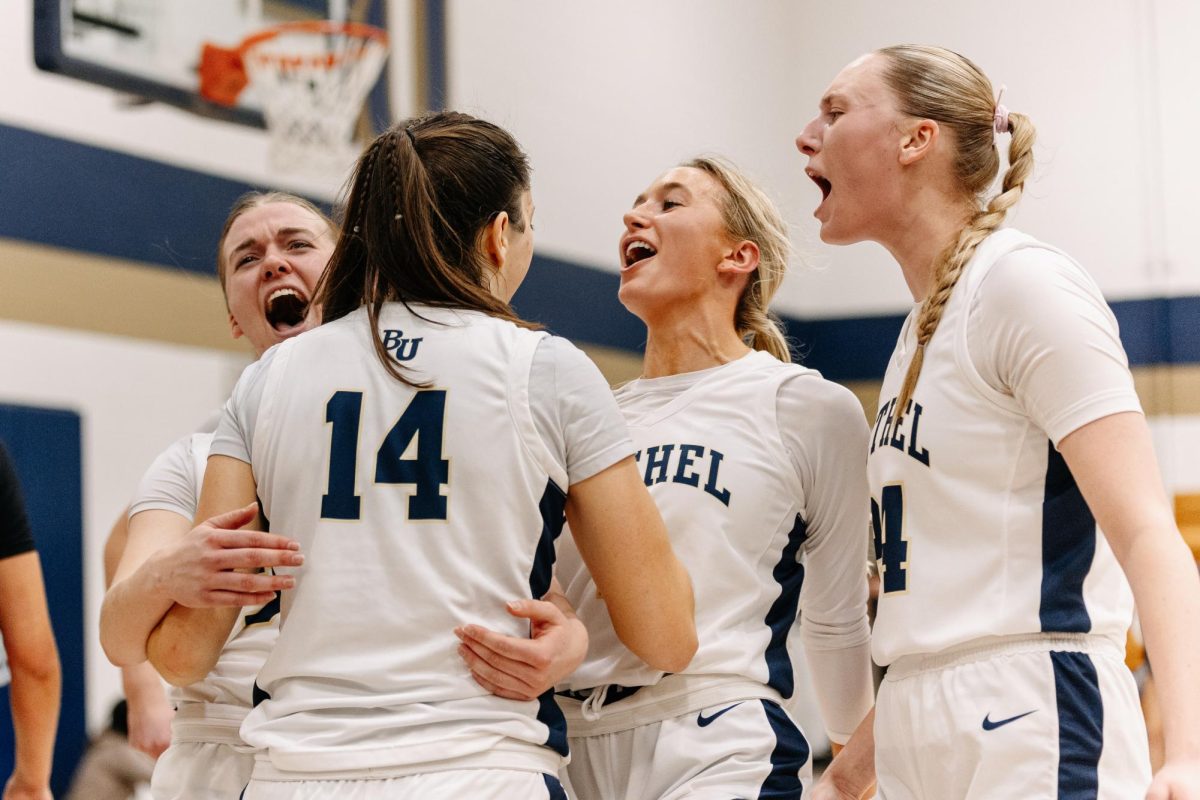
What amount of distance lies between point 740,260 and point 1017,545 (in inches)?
46.7

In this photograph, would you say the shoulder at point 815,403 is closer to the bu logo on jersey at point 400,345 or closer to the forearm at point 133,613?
the bu logo on jersey at point 400,345

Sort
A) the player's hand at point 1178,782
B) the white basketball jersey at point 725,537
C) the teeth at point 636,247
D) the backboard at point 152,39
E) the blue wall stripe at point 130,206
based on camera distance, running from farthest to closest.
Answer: the backboard at point 152,39 → the blue wall stripe at point 130,206 → the teeth at point 636,247 → the white basketball jersey at point 725,537 → the player's hand at point 1178,782

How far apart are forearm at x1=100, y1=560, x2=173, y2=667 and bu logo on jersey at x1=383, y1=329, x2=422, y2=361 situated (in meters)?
0.48

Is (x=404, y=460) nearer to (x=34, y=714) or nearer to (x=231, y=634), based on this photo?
(x=231, y=634)

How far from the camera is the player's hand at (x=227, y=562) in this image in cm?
190

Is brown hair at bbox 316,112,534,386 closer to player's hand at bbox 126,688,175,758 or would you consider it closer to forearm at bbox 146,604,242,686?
forearm at bbox 146,604,242,686

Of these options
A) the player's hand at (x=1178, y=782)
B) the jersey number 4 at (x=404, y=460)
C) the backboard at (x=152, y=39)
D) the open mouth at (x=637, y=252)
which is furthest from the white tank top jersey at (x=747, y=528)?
the backboard at (x=152, y=39)

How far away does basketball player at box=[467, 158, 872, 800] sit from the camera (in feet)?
8.13

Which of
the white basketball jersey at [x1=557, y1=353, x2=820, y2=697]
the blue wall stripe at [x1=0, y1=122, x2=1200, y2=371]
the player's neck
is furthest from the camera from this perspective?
the blue wall stripe at [x1=0, y1=122, x2=1200, y2=371]

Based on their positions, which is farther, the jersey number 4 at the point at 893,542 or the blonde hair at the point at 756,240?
the blonde hair at the point at 756,240

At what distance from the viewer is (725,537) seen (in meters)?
2.57

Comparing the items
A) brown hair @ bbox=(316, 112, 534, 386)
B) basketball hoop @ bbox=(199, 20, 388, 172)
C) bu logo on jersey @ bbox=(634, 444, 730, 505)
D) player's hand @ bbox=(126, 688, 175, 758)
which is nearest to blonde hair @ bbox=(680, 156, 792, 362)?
bu logo on jersey @ bbox=(634, 444, 730, 505)

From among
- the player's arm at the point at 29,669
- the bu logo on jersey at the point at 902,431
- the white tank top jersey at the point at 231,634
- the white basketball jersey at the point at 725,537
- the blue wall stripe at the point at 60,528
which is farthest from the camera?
the blue wall stripe at the point at 60,528

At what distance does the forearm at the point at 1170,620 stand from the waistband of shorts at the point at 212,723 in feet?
5.42
